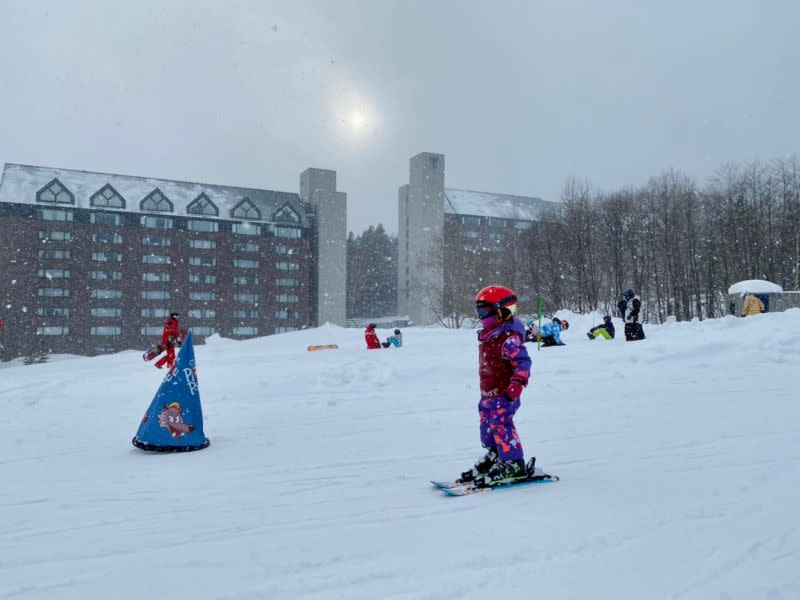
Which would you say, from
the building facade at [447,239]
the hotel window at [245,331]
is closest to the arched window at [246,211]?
the hotel window at [245,331]

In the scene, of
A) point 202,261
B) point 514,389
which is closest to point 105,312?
point 202,261

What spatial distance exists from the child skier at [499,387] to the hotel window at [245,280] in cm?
5612

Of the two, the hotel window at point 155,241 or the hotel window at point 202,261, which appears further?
the hotel window at point 202,261

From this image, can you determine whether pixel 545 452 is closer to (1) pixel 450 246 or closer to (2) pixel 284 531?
(2) pixel 284 531

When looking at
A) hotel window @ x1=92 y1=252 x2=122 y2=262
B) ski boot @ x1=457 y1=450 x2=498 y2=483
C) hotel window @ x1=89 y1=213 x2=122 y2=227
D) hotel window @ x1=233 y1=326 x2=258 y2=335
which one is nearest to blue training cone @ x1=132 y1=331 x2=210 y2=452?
ski boot @ x1=457 y1=450 x2=498 y2=483

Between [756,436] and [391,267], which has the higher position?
[391,267]

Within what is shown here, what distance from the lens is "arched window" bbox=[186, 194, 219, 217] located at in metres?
57.9

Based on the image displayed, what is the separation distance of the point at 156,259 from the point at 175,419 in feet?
176

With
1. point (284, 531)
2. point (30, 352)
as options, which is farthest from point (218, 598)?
point (30, 352)

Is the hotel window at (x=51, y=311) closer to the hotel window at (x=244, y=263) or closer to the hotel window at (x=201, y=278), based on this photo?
the hotel window at (x=201, y=278)

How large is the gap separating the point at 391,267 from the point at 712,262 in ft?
169

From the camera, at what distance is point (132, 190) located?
56.5 metres

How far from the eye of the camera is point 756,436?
21.2 feet

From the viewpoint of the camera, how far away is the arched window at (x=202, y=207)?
5794cm
